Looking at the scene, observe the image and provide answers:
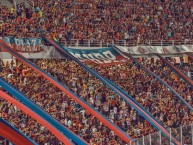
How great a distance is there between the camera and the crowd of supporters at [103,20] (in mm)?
33656

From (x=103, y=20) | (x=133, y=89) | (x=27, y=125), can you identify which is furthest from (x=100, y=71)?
(x=27, y=125)

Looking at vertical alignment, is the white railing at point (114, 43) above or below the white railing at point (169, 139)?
below

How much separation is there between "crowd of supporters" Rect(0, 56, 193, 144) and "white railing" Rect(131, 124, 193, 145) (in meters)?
5.09

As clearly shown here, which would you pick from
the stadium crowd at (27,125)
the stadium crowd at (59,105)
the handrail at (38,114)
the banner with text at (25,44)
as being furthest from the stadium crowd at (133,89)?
the handrail at (38,114)

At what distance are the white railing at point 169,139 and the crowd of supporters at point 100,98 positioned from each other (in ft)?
16.7

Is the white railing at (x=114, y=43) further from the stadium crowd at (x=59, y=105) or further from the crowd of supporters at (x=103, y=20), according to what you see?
the stadium crowd at (x=59, y=105)

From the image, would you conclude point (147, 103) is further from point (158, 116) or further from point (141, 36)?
point (141, 36)

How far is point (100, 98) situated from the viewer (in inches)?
1221

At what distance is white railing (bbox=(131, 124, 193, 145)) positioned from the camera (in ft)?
63.5

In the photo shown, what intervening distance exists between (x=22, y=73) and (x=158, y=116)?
579cm

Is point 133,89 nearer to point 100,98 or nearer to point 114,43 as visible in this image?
point 100,98

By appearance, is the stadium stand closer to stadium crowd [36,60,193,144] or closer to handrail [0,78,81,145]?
stadium crowd [36,60,193,144]

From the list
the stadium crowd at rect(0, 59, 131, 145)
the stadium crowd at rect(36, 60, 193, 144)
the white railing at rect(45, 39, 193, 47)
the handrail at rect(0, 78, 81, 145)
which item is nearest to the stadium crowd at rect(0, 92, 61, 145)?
the stadium crowd at rect(0, 59, 131, 145)

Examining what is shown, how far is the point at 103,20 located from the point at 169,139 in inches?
756
